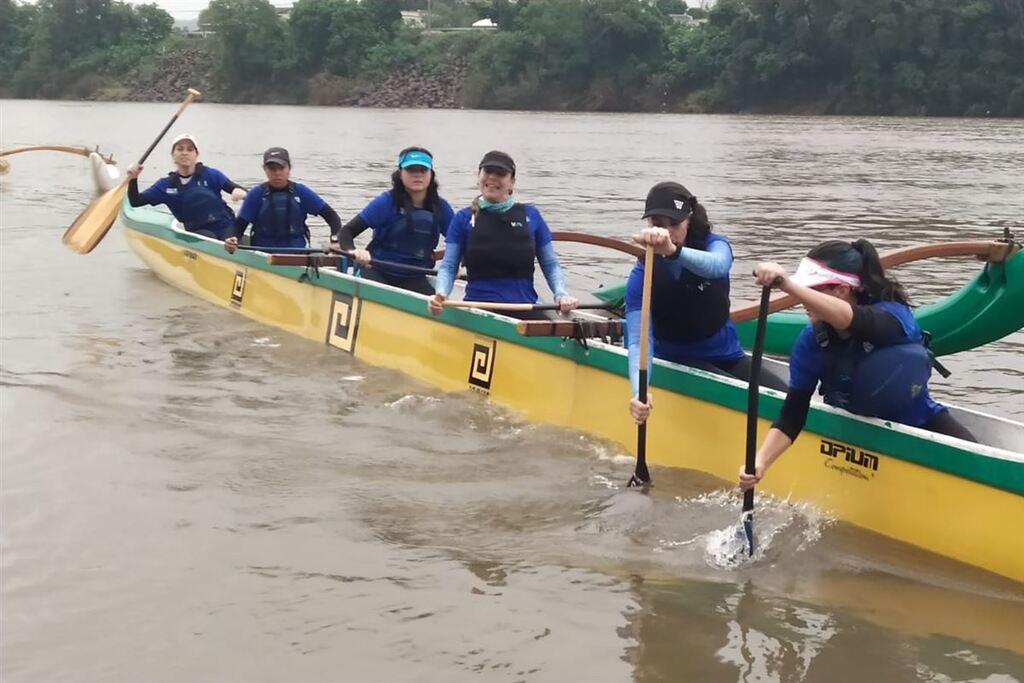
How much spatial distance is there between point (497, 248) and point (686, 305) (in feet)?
6.32

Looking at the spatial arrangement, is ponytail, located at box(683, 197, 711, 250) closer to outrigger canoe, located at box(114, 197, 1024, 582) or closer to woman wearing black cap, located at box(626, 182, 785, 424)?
woman wearing black cap, located at box(626, 182, 785, 424)

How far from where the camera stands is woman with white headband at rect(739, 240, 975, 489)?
4.93 meters

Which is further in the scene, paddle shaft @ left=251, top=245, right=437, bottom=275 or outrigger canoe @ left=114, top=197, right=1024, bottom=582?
paddle shaft @ left=251, top=245, right=437, bottom=275

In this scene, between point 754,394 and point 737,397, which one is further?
point 737,397

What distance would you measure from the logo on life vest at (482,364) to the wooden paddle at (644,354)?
1791 mm

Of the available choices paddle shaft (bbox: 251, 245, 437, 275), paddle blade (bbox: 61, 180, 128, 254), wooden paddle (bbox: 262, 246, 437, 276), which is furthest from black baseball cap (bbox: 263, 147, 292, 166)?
paddle blade (bbox: 61, 180, 128, 254)

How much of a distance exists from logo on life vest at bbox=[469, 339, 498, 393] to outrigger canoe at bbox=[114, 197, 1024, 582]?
1 cm

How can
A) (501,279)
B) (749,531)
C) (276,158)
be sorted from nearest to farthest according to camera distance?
(749,531) → (501,279) → (276,158)

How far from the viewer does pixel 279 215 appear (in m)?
10.9

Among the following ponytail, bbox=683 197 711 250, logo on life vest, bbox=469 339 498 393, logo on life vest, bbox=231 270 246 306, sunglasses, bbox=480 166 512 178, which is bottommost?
logo on life vest, bbox=231 270 246 306

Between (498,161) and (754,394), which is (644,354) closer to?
(754,394)

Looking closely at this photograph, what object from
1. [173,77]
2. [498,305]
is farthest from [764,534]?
[173,77]

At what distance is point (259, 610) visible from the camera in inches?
203

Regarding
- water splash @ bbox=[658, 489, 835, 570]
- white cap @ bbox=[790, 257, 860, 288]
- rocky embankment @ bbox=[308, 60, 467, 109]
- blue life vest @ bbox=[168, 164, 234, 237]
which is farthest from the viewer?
rocky embankment @ bbox=[308, 60, 467, 109]
